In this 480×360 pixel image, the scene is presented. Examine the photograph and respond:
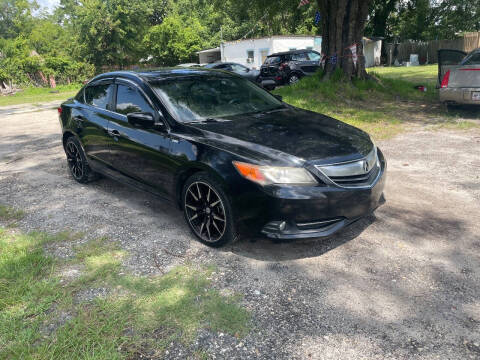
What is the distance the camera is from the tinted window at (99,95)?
4.84 metres

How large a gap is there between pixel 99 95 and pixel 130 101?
0.90 metres

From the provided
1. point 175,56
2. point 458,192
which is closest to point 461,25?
point 175,56

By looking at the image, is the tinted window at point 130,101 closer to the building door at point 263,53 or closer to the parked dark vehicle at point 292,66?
the parked dark vehicle at point 292,66

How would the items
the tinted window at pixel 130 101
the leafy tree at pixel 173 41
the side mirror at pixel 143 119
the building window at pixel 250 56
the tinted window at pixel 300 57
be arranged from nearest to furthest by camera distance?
the side mirror at pixel 143 119 → the tinted window at pixel 130 101 → the tinted window at pixel 300 57 → the building window at pixel 250 56 → the leafy tree at pixel 173 41

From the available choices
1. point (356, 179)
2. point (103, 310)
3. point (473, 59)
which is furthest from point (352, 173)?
point (473, 59)

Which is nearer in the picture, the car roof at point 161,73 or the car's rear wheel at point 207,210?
the car's rear wheel at point 207,210

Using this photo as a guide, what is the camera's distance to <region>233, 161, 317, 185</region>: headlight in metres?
3.14

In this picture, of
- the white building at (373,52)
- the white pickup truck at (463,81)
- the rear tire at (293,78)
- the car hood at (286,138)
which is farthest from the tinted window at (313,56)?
the white building at (373,52)

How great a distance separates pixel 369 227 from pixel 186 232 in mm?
1879

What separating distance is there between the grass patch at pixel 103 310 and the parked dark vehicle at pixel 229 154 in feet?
2.24

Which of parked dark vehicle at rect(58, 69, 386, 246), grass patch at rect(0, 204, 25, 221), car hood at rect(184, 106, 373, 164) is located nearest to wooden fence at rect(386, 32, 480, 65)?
car hood at rect(184, 106, 373, 164)

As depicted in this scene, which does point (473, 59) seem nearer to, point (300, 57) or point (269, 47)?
point (300, 57)

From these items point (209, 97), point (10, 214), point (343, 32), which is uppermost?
point (343, 32)

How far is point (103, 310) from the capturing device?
2.79 m
